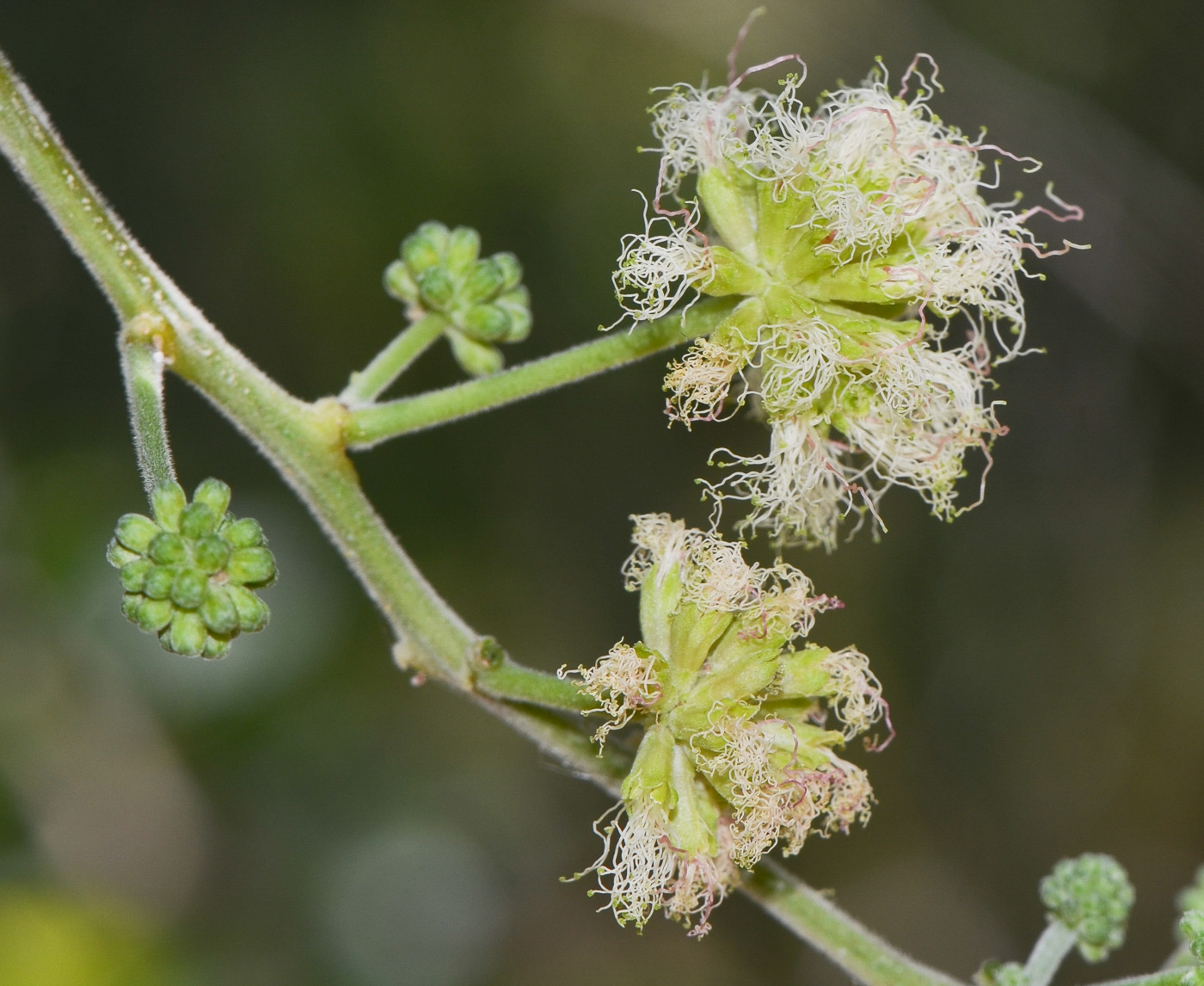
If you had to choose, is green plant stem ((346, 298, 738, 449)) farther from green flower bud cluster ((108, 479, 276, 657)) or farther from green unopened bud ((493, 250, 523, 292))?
green unopened bud ((493, 250, 523, 292))

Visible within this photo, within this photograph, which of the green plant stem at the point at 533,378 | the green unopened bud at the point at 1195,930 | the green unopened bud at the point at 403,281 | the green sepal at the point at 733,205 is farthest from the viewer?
the green unopened bud at the point at 403,281

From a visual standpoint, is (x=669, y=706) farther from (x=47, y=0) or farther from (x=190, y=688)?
(x=47, y=0)

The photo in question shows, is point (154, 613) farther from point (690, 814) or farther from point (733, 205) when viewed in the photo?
point (733, 205)

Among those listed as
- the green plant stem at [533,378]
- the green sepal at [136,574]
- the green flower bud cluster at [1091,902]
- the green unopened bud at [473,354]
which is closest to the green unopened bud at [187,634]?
the green sepal at [136,574]

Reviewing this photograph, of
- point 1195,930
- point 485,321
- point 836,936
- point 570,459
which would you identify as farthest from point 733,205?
→ point 570,459

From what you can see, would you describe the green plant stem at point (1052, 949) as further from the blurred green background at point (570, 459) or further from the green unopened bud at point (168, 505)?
the blurred green background at point (570, 459)
